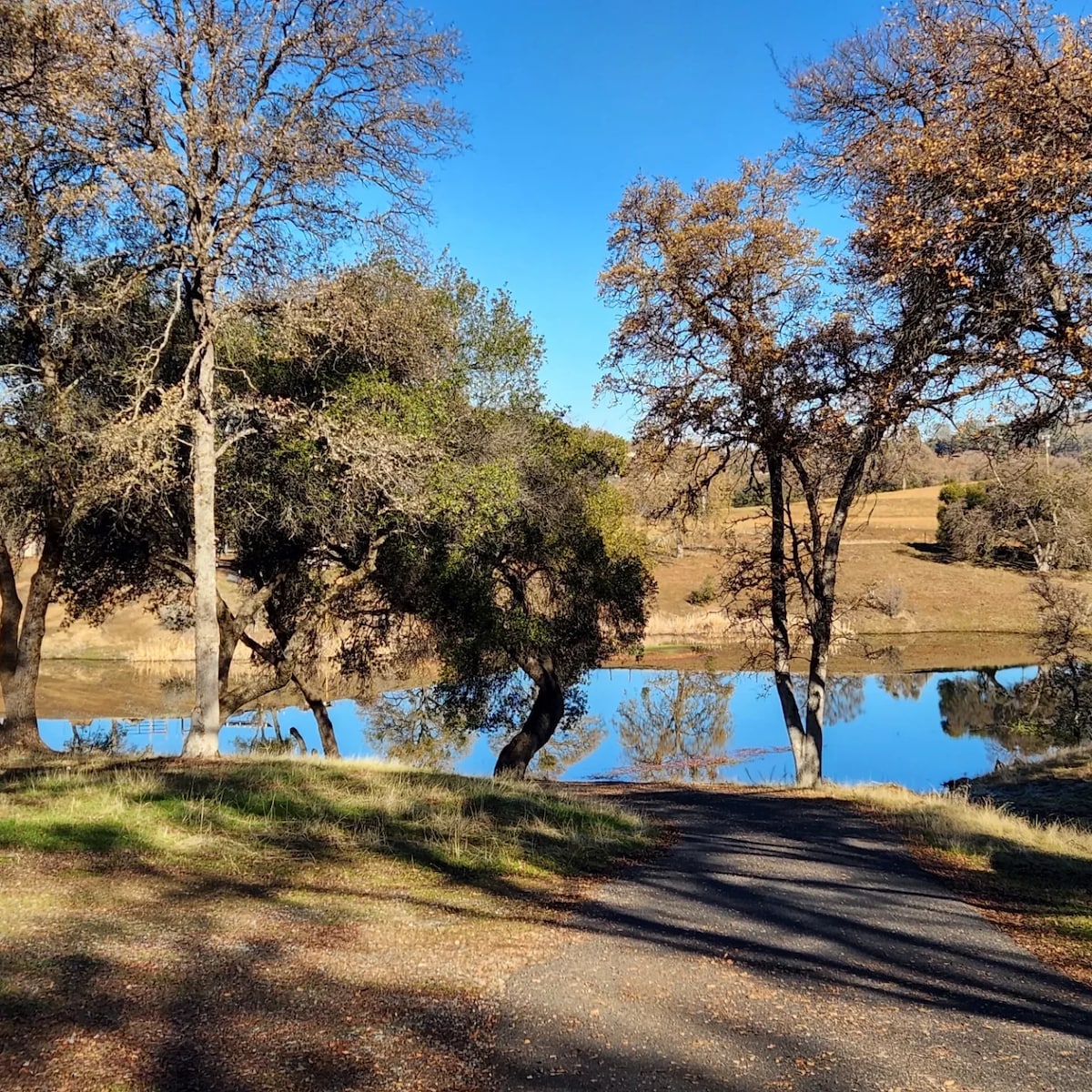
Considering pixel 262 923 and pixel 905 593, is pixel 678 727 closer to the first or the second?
pixel 262 923

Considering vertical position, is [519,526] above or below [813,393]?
below

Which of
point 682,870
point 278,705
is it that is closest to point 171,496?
point 682,870

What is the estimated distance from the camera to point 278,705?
31.4 meters

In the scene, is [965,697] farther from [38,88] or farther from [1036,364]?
[38,88]

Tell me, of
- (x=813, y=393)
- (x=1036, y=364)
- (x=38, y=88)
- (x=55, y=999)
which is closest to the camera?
(x=55, y=999)

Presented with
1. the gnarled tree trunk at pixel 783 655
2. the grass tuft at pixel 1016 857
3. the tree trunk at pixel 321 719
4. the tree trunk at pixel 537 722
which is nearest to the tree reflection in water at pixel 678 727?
the tree trunk at pixel 537 722

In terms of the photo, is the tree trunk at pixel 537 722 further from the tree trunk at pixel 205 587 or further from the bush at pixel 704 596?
the tree trunk at pixel 205 587

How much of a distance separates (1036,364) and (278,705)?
92.2ft

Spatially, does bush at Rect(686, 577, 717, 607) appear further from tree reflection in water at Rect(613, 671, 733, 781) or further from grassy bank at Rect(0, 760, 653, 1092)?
grassy bank at Rect(0, 760, 653, 1092)

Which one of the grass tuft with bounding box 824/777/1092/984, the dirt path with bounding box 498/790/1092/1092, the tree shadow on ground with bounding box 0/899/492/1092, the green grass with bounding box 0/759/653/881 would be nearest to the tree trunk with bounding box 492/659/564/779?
the grass tuft with bounding box 824/777/1092/984

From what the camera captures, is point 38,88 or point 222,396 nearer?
point 38,88

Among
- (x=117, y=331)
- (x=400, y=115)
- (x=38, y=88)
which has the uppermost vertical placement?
(x=400, y=115)

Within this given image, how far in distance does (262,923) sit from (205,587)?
24.5 ft

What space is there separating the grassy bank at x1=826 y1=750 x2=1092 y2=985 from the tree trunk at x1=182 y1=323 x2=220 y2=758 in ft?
30.7
